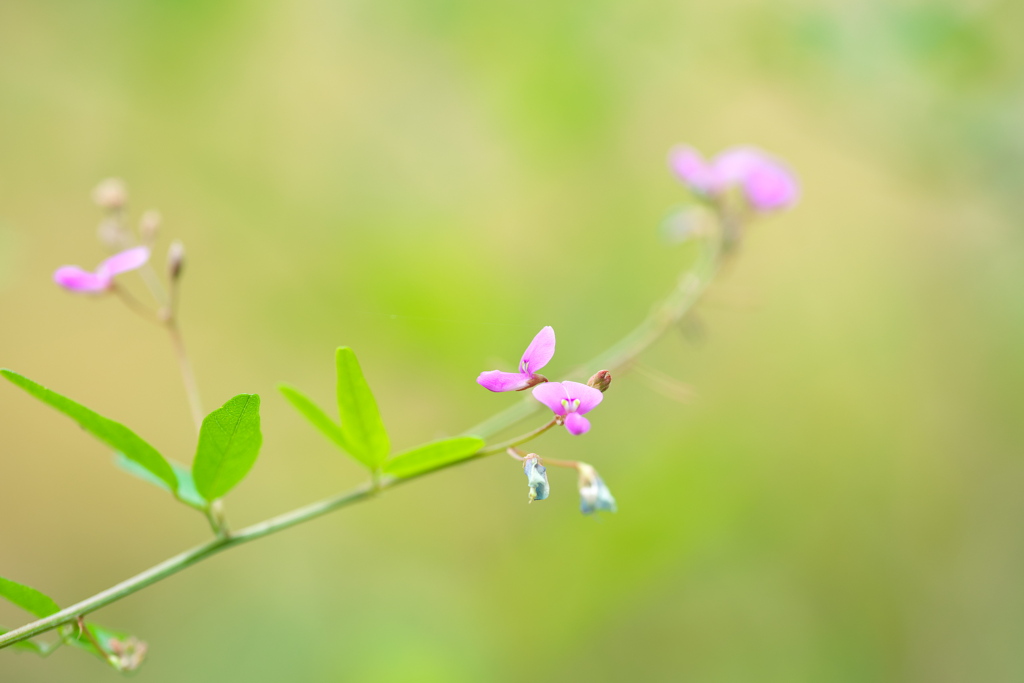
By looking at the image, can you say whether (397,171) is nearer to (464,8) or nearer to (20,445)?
(464,8)

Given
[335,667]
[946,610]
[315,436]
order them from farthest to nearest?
[315,436], [946,610], [335,667]


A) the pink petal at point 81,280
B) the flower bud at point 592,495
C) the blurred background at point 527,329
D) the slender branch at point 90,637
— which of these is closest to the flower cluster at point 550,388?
the flower bud at point 592,495

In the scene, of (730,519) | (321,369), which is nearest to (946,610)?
(730,519)

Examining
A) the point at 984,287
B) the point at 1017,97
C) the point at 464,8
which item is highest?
the point at 464,8

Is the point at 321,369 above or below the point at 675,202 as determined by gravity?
below

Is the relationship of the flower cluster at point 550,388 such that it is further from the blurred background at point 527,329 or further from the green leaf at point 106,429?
the blurred background at point 527,329

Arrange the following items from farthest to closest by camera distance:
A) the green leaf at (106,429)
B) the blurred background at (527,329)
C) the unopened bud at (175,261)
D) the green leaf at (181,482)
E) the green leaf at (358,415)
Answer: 1. the blurred background at (527,329)
2. the unopened bud at (175,261)
3. the green leaf at (181,482)
4. the green leaf at (358,415)
5. the green leaf at (106,429)

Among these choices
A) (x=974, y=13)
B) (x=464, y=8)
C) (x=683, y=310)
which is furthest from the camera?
(x=464, y=8)
